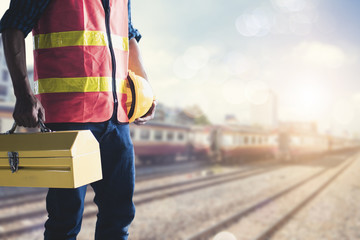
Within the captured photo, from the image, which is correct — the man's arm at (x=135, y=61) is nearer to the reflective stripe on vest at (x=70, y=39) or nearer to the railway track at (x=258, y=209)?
the reflective stripe on vest at (x=70, y=39)

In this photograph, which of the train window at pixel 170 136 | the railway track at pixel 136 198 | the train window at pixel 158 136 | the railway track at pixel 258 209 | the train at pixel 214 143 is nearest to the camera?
the railway track at pixel 136 198

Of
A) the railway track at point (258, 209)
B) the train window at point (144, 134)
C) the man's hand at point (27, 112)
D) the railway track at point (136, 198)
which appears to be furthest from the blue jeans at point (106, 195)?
the train window at point (144, 134)

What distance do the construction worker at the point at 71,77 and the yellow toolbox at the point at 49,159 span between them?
112 millimetres

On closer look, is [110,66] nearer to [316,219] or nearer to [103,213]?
[103,213]

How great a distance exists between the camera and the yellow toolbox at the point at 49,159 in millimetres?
875

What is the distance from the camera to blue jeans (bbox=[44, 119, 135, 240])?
3.61ft

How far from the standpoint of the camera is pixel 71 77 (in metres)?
1.08

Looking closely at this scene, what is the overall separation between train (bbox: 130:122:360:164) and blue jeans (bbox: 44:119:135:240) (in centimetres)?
1189

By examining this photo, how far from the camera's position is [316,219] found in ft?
24.0

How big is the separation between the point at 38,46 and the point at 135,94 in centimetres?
43

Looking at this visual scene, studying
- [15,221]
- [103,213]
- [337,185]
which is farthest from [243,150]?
[103,213]

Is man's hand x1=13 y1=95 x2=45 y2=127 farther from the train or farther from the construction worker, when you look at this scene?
the train

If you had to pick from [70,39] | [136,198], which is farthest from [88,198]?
[70,39]

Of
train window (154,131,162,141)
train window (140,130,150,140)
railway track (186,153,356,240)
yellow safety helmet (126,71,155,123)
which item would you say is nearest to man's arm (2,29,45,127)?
yellow safety helmet (126,71,155,123)
